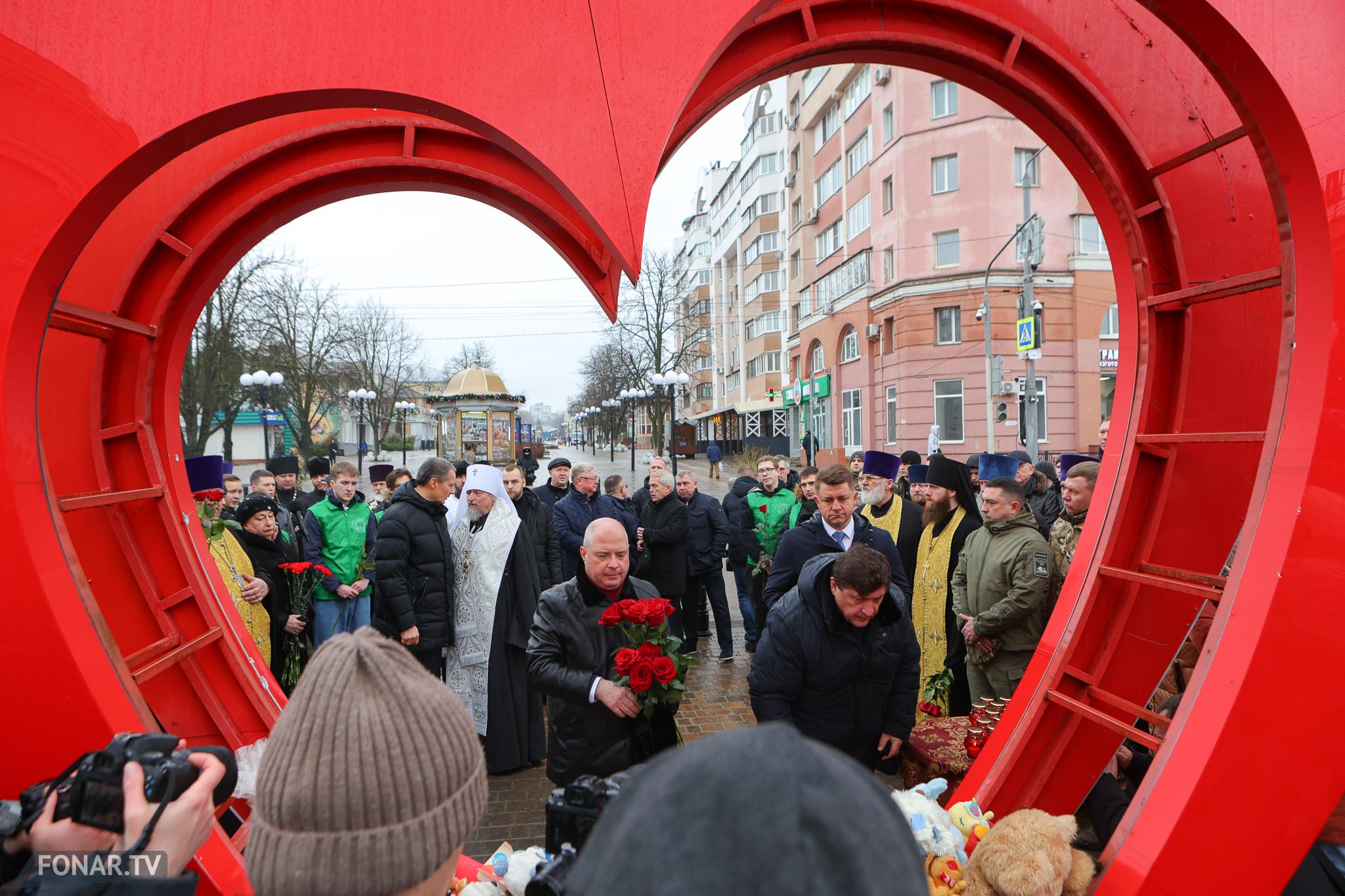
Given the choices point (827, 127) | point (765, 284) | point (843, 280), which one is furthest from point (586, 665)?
point (765, 284)

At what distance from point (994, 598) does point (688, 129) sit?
350 centimetres

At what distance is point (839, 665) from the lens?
141 inches

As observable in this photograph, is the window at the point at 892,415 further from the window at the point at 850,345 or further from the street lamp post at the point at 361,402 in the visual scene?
the street lamp post at the point at 361,402

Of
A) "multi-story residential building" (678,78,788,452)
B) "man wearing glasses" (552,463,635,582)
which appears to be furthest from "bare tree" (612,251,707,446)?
"man wearing glasses" (552,463,635,582)

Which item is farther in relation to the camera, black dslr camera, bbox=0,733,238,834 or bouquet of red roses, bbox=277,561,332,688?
bouquet of red roses, bbox=277,561,332,688

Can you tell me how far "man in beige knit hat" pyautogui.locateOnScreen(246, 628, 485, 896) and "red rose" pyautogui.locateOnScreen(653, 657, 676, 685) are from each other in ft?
5.82

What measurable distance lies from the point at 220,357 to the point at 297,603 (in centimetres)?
1981

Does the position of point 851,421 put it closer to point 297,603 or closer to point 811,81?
point 811,81

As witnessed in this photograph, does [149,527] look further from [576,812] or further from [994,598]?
[994,598]

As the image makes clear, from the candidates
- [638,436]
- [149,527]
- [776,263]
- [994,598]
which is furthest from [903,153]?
[638,436]

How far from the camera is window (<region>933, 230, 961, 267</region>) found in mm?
26203

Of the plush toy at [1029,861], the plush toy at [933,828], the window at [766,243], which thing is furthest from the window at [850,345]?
the plush toy at [1029,861]

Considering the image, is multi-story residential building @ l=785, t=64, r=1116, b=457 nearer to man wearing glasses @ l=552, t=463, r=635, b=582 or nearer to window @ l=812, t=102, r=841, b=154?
window @ l=812, t=102, r=841, b=154

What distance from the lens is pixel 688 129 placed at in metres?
2.72
